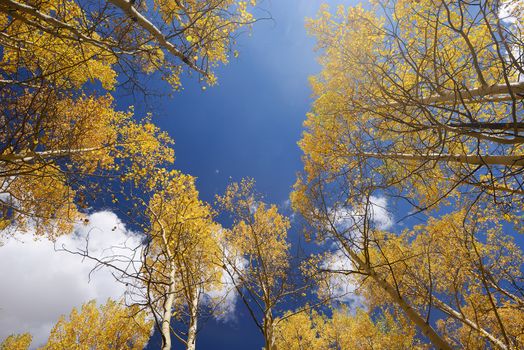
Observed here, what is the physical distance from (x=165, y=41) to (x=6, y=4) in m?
1.34

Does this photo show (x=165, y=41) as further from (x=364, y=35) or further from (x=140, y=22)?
(x=364, y=35)

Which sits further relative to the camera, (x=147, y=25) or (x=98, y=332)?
(x=98, y=332)

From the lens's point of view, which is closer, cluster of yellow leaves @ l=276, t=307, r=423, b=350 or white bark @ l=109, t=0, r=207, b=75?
white bark @ l=109, t=0, r=207, b=75

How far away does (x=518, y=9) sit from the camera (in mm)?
4867

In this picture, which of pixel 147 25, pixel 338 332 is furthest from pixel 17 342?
pixel 147 25

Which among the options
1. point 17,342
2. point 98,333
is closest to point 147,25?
point 98,333

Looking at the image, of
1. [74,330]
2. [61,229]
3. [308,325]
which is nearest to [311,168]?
[61,229]

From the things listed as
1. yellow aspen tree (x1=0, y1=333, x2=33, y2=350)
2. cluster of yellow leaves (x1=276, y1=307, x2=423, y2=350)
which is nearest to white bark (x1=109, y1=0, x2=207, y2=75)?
cluster of yellow leaves (x1=276, y1=307, x2=423, y2=350)

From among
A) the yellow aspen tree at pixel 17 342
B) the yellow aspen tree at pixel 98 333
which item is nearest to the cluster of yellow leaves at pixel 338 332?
the yellow aspen tree at pixel 98 333

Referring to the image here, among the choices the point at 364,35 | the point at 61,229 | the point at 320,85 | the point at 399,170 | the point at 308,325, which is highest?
the point at 320,85

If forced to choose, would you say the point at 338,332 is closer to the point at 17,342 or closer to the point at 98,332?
the point at 98,332

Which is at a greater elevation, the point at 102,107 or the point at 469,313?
the point at 102,107

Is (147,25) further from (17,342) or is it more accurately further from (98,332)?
(17,342)

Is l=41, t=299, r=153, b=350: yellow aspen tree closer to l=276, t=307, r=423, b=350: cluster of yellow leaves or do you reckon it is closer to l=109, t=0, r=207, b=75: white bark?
l=276, t=307, r=423, b=350: cluster of yellow leaves
